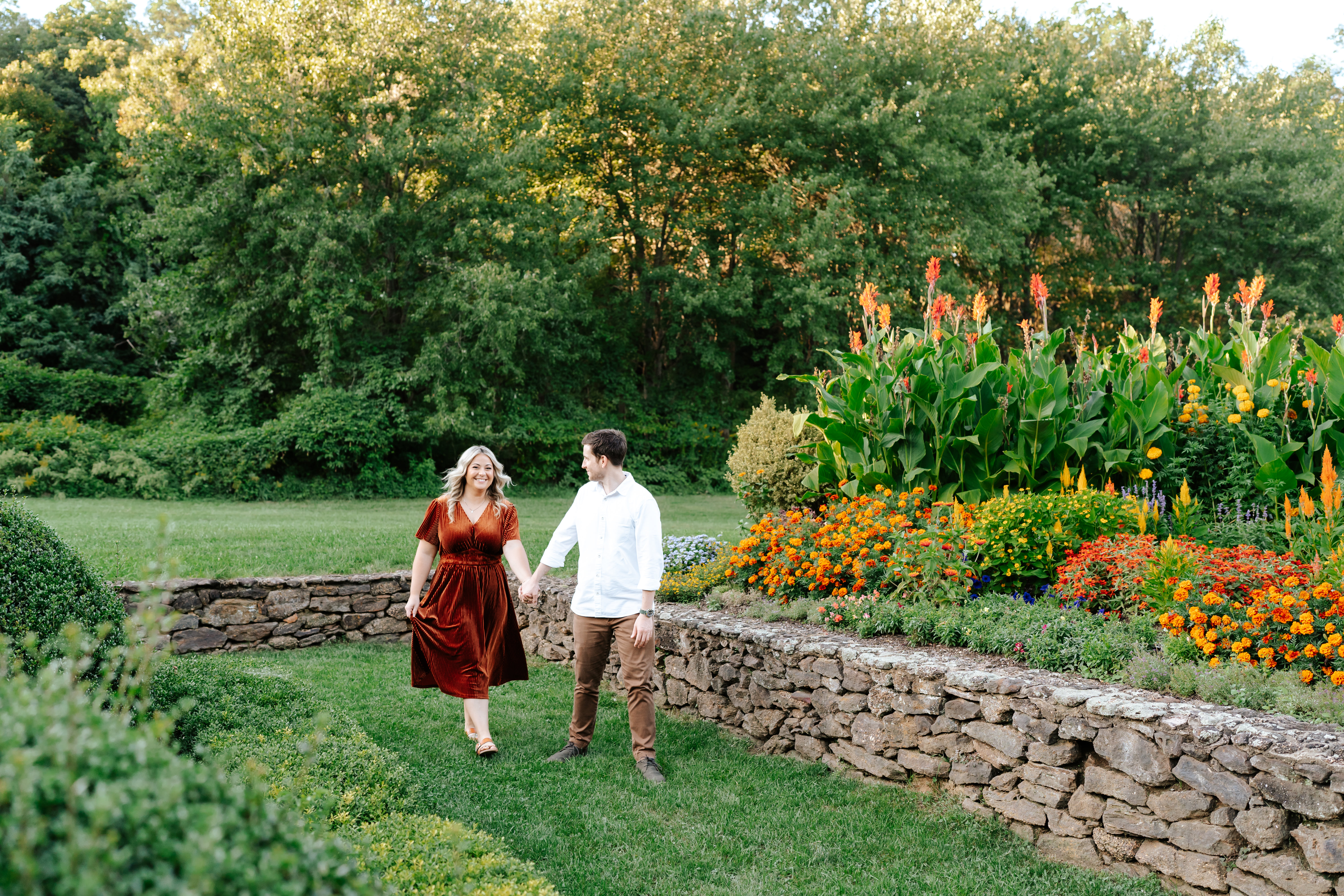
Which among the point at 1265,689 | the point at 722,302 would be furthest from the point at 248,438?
the point at 1265,689

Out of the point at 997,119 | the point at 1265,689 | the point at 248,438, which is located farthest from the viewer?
the point at 997,119

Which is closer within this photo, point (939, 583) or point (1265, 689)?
point (1265, 689)

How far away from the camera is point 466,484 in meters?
5.37

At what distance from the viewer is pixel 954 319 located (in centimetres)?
700

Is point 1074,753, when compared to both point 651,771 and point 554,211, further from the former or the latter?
point 554,211

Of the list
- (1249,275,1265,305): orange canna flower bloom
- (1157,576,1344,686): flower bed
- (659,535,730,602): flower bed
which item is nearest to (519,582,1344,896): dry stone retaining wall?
(1157,576,1344,686): flower bed

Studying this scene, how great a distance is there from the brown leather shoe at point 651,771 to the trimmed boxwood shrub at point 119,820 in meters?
3.46

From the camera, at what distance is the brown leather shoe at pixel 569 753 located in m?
5.09

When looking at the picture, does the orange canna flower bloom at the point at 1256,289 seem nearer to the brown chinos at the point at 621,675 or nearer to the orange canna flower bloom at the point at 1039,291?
the orange canna flower bloom at the point at 1039,291

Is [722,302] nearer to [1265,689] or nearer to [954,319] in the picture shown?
[954,319]

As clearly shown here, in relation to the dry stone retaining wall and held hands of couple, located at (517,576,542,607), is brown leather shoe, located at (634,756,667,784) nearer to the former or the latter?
the dry stone retaining wall

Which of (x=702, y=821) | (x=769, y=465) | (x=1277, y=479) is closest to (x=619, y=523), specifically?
(x=702, y=821)

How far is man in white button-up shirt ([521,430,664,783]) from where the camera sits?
4.92 metres

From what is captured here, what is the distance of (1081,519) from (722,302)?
48.7 feet
